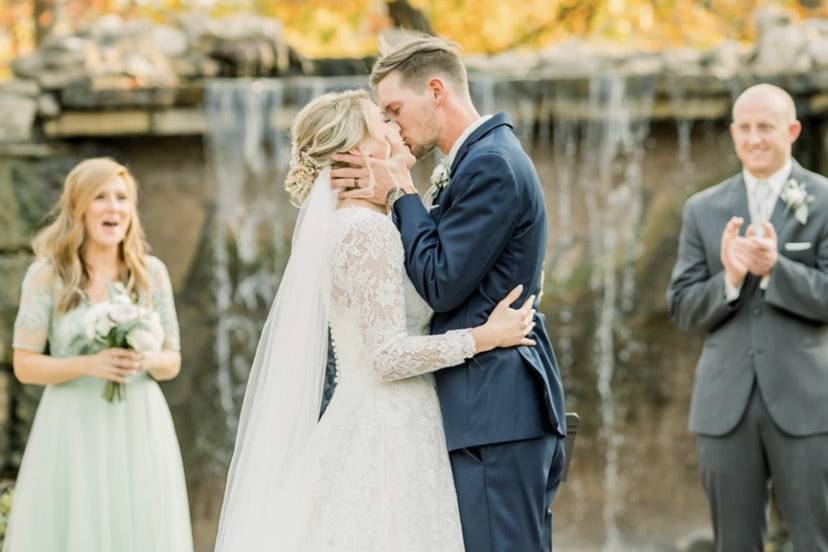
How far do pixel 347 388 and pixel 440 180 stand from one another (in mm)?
717

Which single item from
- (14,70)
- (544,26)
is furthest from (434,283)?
(544,26)

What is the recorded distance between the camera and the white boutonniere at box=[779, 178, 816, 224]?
5570mm

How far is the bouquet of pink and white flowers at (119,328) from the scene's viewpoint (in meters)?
5.33

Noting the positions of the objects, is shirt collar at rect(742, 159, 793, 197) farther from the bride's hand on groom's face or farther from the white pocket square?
the bride's hand on groom's face

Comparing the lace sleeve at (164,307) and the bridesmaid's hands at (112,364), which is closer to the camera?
the bridesmaid's hands at (112,364)

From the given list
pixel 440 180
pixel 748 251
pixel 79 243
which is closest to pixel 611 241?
pixel 748 251

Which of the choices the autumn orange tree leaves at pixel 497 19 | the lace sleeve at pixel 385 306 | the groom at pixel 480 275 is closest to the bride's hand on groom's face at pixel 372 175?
the groom at pixel 480 275

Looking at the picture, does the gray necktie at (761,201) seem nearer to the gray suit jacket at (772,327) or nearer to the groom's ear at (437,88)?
the gray suit jacket at (772,327)

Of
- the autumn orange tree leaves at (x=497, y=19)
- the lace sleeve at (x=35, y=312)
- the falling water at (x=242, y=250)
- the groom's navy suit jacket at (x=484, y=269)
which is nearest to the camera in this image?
the groom's navy suit jacket at (x=484, y=269)

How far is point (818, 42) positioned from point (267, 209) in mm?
3893

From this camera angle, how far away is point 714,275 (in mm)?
5754

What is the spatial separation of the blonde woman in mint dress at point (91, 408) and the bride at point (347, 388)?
4.16 ft

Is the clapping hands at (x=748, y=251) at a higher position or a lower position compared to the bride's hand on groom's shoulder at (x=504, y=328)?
higher

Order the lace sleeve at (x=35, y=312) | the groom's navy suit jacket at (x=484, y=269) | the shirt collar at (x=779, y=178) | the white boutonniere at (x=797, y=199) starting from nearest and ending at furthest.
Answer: the groom's navy suit jacket at (x=484, y=269)
the lace sleeve at (x=35, y=312)
the white boutonniere at (x=797, y=199)
the shirt collar at (x=779, y=178)
